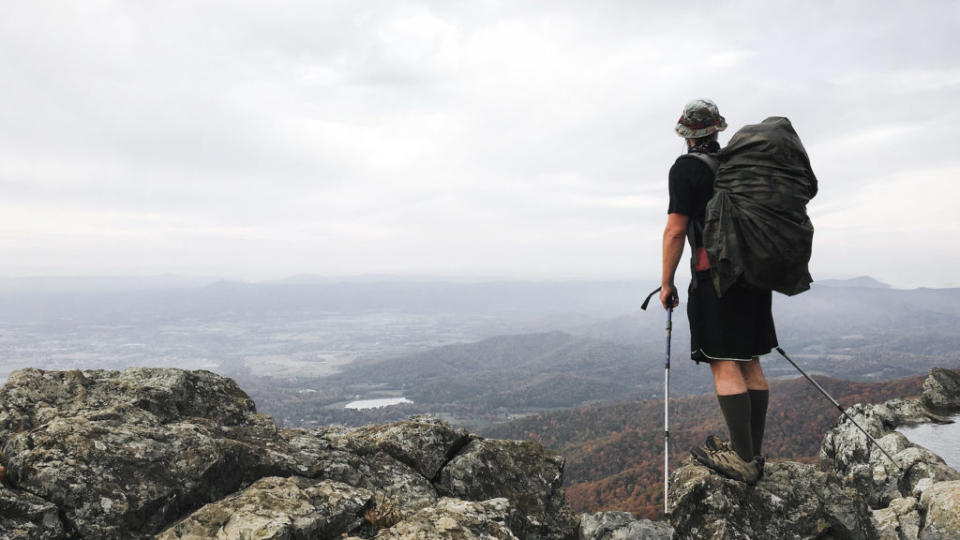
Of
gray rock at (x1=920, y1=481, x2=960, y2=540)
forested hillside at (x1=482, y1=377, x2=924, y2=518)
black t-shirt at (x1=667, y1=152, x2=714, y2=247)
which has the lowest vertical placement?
forested hillside at (x1=482, y1=377, x2=924, y2=518)

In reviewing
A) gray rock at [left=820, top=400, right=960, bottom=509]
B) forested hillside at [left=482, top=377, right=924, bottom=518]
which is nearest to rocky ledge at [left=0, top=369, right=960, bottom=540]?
gray rock at [left=820, top=400, right=960, bottom=509]

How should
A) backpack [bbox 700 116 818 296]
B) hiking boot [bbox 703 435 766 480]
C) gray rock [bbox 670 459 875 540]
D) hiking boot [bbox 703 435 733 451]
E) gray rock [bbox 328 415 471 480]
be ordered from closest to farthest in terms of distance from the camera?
backpack [bbox 700 116 818 296]
gray rock [bbox 670 459 875 540]
hiking boot [bbox 703 435 766 480]
hiking boot [bbox 703 435 733 451]
gray rock [bbox 328 415 471 480]

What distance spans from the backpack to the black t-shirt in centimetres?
21

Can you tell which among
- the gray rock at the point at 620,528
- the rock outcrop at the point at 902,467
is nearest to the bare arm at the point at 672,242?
the gray rock at the point at 620,528

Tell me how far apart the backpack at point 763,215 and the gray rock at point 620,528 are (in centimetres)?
327

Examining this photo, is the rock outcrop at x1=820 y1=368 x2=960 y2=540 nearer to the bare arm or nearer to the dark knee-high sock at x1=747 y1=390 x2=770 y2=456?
the dark knee-high sock at x1=747 y1=390 x2=770 y2=456

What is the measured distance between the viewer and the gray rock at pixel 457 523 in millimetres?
4848

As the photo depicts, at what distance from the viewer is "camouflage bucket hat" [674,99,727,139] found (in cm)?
613

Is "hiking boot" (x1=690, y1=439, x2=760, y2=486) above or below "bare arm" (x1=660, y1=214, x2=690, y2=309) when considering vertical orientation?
below

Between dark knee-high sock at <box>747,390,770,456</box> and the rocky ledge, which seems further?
dark knee-high sock at <box>747,390,770,456</box>

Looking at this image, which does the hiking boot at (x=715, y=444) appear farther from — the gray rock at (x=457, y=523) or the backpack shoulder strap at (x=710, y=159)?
the backpack shoulder strap at (x=710, y=159)

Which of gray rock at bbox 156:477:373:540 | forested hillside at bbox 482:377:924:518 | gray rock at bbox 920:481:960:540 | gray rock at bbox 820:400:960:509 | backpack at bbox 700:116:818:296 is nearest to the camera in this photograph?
gray rock at bbox 156:477:373:540

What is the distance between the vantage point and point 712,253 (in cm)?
554

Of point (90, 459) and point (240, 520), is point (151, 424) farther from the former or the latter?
point (240, 520)
